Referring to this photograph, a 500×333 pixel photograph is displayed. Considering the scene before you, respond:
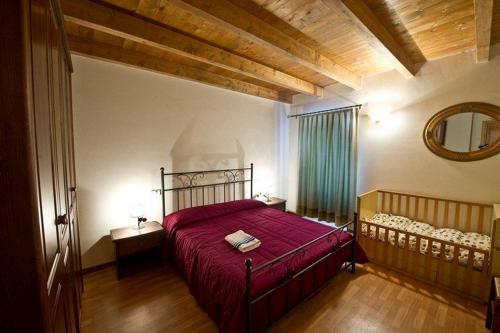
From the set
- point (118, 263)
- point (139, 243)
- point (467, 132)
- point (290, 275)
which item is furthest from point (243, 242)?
point (467, 132)

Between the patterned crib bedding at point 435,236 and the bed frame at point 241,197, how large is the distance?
441 mm

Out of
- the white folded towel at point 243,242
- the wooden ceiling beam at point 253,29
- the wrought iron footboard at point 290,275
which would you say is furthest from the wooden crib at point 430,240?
the wooden ceiling beam at point 253,29

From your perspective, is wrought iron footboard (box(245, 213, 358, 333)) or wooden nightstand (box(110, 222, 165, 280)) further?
wooden nightstand (box(110, 222, 165, 280))

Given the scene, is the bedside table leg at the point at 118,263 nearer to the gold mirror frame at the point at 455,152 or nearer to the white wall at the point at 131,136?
the white wall at the point at 131,136

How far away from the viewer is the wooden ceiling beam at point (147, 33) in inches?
66.3

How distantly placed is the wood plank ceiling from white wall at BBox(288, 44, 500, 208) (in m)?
0.18

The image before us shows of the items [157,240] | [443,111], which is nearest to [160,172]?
[157,240]

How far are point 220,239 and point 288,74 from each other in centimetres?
266

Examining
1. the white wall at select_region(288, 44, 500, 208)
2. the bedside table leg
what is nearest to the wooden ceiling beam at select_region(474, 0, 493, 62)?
the white wall at select_region(288, 44, 500, 208)

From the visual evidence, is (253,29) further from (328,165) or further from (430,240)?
(430,240)

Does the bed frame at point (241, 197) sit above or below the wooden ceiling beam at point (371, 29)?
below

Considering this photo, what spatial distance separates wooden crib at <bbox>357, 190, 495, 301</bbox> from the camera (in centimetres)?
211

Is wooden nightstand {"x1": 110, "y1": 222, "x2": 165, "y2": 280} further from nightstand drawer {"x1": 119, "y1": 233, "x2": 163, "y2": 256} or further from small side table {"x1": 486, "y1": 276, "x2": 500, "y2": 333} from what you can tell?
small side table {"x1": 486, "y1": 276, "x2": 500, "y2": 333}

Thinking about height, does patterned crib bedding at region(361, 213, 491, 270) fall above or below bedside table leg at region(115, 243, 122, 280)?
above
